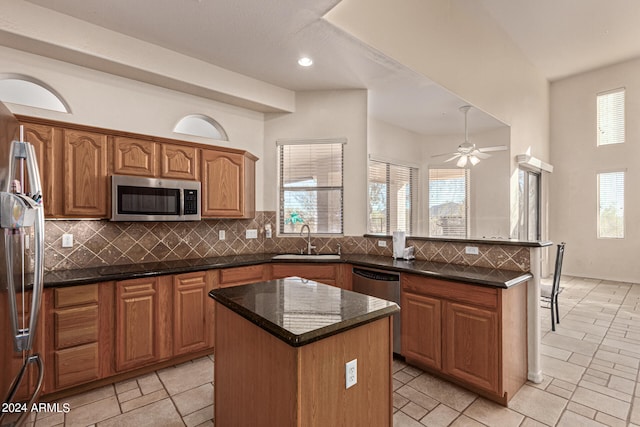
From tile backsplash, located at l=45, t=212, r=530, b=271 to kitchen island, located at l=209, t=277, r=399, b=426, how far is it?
1.70 meters

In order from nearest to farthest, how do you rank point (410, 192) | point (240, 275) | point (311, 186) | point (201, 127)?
1. point (240, 275)
2. point (201, 127)
3. point (311, 186)
4. point (410, 192)

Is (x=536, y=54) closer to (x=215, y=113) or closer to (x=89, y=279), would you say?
(x=215, y=113)

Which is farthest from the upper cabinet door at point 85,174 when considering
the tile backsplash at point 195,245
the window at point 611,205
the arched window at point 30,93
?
the window at point 611,205

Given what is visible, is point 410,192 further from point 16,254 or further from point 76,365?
point 16,254

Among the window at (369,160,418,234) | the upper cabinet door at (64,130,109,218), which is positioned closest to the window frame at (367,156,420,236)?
the window at (369,160,418,234)

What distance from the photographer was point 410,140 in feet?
21.0

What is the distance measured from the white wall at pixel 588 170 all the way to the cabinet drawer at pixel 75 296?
824 centimetres

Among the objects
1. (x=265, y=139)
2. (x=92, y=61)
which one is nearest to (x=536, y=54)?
(x=265, y=139)

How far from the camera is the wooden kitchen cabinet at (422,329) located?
2623mm

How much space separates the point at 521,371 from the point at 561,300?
3.29 m

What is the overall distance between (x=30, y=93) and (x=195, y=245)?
6.48 feet

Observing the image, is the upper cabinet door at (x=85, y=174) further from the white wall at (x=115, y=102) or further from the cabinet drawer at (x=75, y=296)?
the cabinet drawer at (x=75, y=296)

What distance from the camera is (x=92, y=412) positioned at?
228cm

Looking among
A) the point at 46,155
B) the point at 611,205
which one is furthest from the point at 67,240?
the point at 611,205
